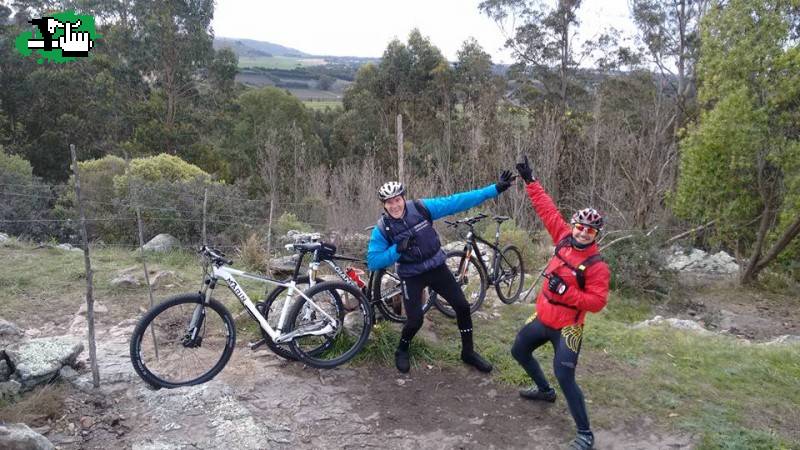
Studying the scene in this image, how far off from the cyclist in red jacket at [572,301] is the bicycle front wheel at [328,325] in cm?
154

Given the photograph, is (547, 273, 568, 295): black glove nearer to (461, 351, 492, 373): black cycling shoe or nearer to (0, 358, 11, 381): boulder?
(461, 351, 492, 373): black cycling shoe

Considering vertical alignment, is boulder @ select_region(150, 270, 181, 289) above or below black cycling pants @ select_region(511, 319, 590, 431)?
below

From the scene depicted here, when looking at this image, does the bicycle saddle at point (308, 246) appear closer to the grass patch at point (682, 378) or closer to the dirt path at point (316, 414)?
the dirt path at point (316, 414)

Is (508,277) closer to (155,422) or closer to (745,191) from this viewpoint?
(155,422)

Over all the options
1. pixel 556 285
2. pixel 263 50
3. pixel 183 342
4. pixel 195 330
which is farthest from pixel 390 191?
pixel 263 50

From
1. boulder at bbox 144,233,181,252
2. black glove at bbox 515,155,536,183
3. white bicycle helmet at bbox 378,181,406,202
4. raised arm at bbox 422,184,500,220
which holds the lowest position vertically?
boulder at bbox 144,233,181,252

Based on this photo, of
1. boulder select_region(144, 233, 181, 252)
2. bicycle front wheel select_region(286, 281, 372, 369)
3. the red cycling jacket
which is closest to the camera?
the red cycling jacket

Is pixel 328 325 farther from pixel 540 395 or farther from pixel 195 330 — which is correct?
pixel 540 395

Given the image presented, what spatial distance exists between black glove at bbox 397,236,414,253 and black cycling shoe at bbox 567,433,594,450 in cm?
185

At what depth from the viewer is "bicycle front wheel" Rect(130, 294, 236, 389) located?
4352mm

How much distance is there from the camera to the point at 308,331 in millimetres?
4883

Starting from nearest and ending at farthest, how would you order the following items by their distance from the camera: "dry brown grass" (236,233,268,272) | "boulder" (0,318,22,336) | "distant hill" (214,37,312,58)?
"boulder" (0,318,22,336), "dry brown grass" (236,233,268,272), "distant hill" (214,37,312,58)

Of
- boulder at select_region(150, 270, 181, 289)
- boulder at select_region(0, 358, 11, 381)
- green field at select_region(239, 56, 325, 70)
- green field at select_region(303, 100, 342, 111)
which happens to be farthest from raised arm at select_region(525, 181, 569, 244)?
green field at select_region(239, 56, 325, 70)

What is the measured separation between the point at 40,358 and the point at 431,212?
3235 mm
